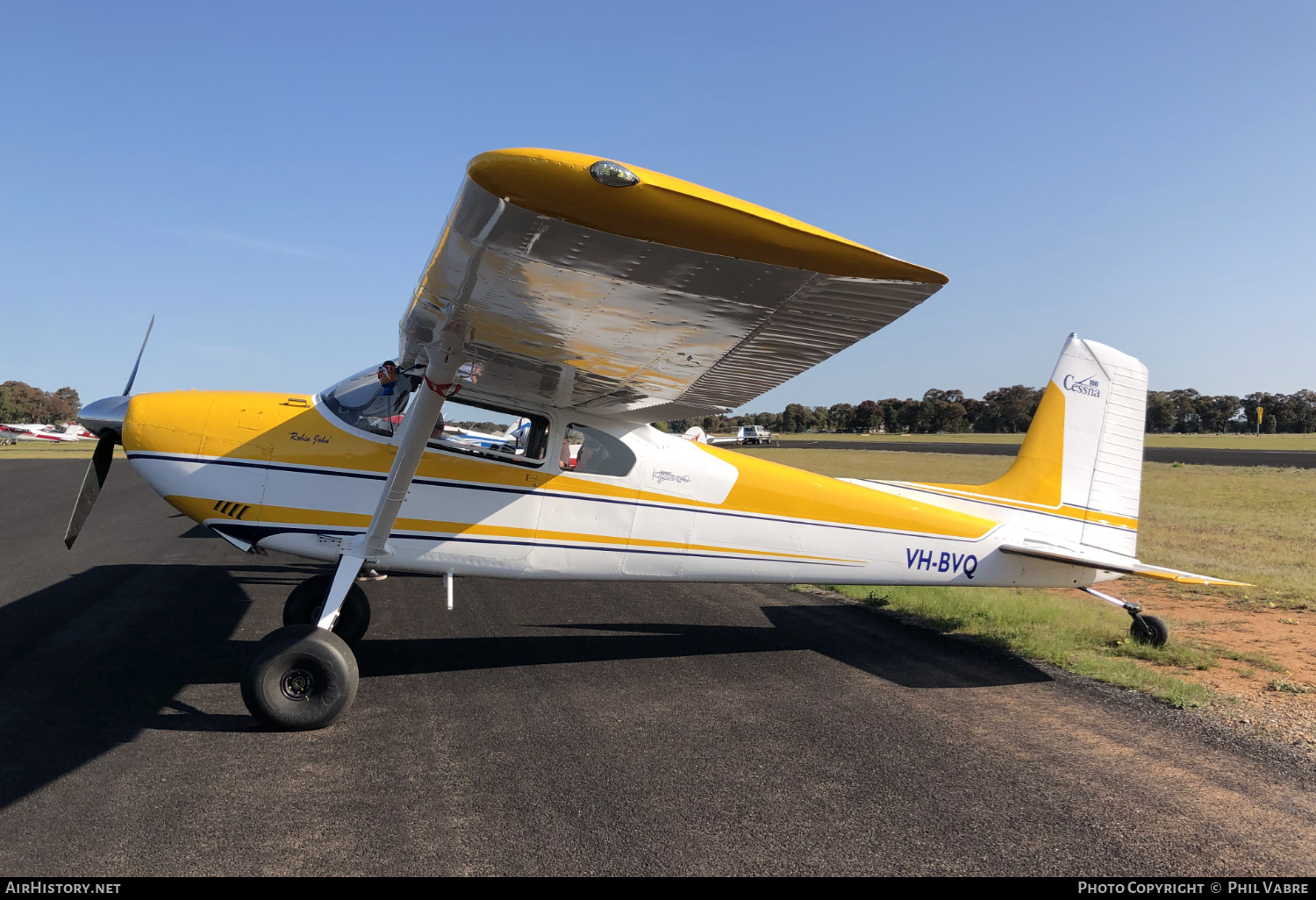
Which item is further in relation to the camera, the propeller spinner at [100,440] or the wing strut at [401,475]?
the propeller spinner at [100,440]

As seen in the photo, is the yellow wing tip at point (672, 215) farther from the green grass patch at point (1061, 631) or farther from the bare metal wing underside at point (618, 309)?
the green grass patch at point (1061, 631)

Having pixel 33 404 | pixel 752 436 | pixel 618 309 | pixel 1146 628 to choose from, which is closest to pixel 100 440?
pixel 618 309

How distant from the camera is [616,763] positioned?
3.98 metres

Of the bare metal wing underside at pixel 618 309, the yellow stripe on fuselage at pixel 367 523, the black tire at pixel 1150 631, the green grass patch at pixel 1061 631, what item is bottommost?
the green grass patch at pixel 1061 631

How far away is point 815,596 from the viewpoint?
9.08 m

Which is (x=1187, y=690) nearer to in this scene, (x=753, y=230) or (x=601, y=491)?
(x=601, y=491)

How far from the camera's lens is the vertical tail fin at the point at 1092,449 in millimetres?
6719

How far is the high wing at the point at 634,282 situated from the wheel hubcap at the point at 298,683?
2.07 m

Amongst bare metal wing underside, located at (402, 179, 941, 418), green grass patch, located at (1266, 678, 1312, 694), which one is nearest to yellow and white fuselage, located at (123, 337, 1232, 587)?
bare metal wing underside, located at (402, 179, 941, 418)

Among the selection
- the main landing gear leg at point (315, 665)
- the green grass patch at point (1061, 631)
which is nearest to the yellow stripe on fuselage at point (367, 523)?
the main landing gear leg at point (315, 665)

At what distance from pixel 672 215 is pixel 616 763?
287cm

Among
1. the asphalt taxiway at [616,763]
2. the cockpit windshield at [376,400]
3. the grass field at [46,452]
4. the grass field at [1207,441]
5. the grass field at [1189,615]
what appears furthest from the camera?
the grass field at [1207,441]

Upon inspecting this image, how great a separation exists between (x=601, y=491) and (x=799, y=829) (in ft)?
9.95
